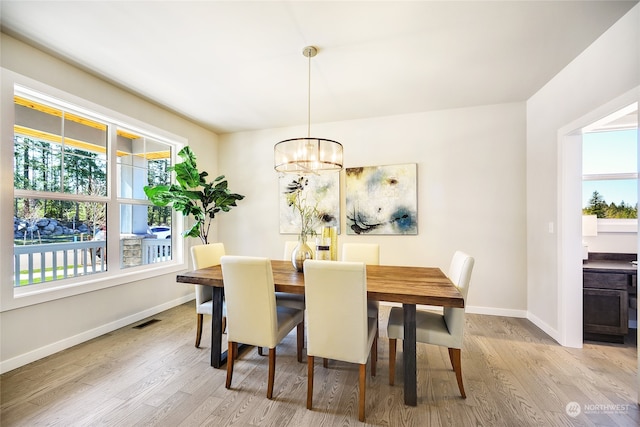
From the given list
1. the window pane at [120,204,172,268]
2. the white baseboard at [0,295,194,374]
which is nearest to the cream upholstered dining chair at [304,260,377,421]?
the white baseboard at [0,295,194,374]

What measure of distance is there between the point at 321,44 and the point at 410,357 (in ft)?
8.35

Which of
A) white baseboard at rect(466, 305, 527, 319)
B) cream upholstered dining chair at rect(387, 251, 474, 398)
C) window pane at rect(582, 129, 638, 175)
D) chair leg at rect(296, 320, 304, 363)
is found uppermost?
window pane at rect(582, 129, 638, 175)

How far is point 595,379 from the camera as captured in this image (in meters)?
2.01

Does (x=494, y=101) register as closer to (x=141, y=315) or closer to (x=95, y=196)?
(x=95, y=196)

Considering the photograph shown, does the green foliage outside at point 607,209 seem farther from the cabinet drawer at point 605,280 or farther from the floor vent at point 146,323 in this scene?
the floor vent at point 146,323

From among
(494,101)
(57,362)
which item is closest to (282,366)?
(57,362)

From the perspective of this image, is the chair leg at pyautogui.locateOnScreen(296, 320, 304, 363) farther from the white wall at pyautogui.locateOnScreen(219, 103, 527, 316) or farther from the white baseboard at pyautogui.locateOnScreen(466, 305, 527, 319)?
the white baseboard at pyautogui.locateOnScreen(466, 305, 527, 319)

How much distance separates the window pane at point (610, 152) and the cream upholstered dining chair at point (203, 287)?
4.34 m

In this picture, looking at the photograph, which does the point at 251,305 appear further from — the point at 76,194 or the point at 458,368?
the point at 76,194

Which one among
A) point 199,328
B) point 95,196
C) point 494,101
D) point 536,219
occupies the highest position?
point 494,101

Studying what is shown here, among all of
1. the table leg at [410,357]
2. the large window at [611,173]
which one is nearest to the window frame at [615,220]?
the large window at [611,173]

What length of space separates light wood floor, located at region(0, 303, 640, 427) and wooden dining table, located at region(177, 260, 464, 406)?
0.75 feet

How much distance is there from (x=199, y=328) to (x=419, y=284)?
211 centimetres

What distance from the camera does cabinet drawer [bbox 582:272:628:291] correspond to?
2496 millimetres
